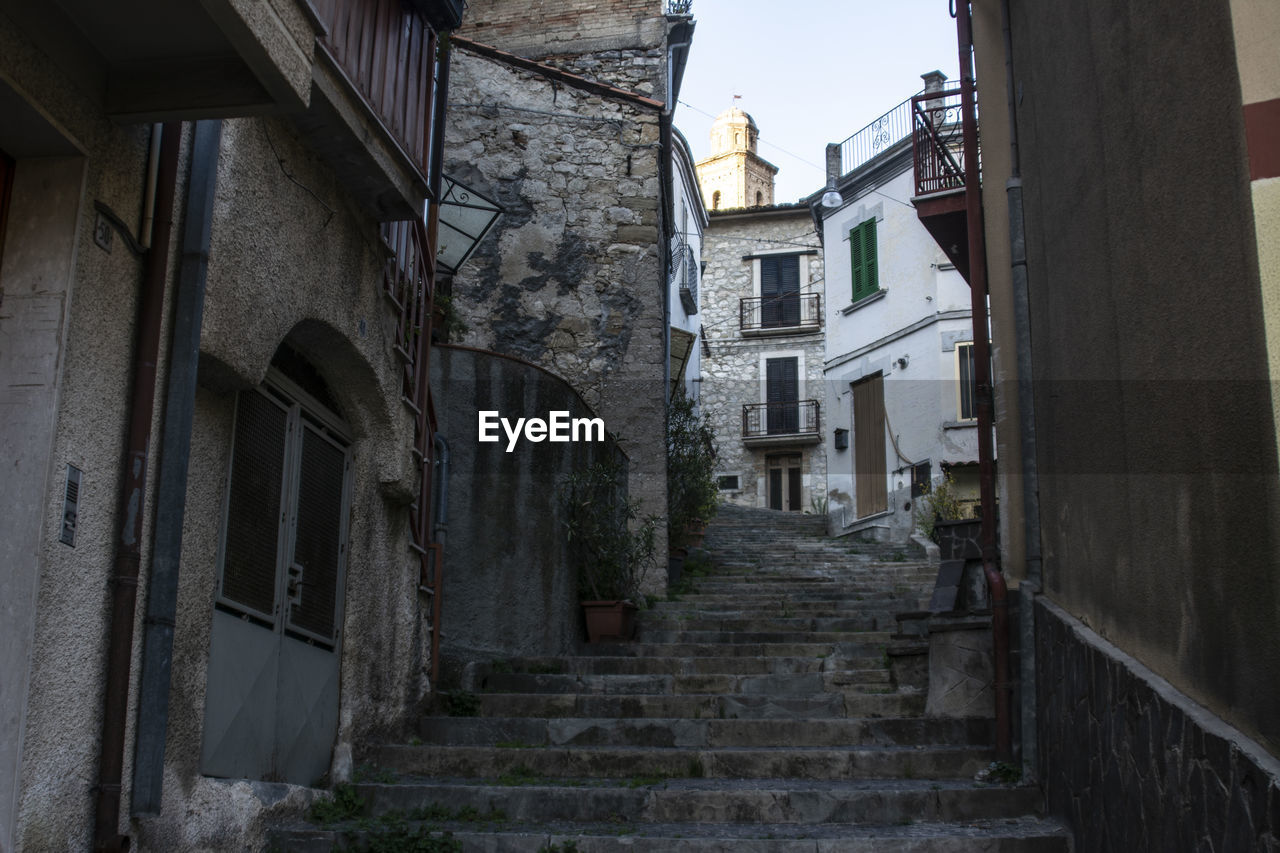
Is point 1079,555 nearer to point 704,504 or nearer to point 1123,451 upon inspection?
point 1123,451

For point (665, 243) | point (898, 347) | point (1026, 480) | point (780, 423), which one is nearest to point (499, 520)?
point (1026, 480)

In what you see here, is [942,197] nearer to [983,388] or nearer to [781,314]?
[983,388]

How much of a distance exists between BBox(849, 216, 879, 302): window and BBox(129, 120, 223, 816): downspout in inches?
697

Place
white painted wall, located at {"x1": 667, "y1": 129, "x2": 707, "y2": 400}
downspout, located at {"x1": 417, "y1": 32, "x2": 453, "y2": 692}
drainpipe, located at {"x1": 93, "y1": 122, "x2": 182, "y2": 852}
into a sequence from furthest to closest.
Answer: white painted wall, located at {"x1": 667, "y1": 129, "x2": 707, "y2": 400}
downspout, located at {"x1": 417, "y1": 32, "x2": 453, "y2": 692}
drainpipe, located at {"x1": 93, "y1": 122, "x2": 182, "y2": 852}

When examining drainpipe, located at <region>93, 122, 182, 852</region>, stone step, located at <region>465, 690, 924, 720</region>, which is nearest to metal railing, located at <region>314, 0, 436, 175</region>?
drainpipe, located at <region>93, 122, 182, 852</region>

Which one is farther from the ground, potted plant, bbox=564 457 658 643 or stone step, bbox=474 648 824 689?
potted plant, bbox=564 457 658 643

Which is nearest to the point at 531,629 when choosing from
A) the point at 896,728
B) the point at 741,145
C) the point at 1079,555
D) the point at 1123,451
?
the point at 896,728

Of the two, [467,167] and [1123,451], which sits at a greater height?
[467,167]

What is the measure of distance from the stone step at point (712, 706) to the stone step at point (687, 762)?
68 centimetres

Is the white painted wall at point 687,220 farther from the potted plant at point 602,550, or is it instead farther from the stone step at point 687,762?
the stone step at point 687,762

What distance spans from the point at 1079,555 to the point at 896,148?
657 inches

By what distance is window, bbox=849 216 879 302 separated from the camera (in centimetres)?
2138

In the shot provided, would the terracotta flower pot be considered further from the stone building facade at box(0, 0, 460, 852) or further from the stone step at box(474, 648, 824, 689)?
the stone building facade at box(0, 0, 460, 852)

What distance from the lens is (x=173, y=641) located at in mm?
4188
